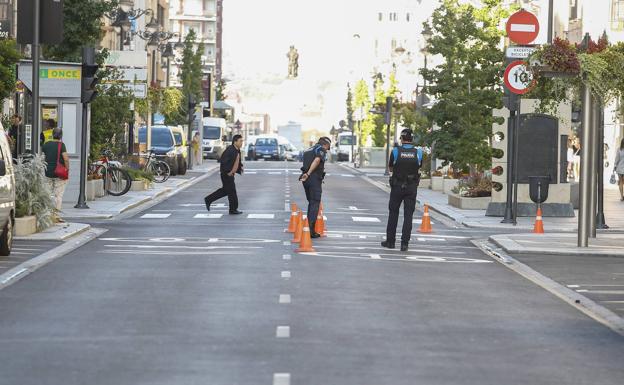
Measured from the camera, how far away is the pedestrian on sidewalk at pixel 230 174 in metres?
33.7

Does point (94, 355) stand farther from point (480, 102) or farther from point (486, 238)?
point (480, 102)

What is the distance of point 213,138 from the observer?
346ft

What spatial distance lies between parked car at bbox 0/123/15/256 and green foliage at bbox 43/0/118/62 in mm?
19343

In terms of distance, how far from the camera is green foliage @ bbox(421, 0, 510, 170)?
4297 cm

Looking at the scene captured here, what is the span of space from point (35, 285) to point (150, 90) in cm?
4331

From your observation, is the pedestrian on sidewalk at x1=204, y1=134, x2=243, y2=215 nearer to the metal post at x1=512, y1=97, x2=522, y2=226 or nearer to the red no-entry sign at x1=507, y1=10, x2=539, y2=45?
the metal post at x1=512, y1=97, x2=522, y2=226

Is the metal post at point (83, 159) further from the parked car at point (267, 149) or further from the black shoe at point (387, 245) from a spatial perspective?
the parked car at point (267, 149)

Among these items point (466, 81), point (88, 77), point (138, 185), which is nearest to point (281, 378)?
point (88, 77)

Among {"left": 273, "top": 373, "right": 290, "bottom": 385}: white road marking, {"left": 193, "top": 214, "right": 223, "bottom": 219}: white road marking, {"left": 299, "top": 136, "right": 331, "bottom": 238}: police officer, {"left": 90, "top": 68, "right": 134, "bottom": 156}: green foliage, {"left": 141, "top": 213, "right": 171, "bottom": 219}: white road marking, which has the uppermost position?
{"left": 90, "top": 68, "right": 134, "bottom": 156}: green foliage

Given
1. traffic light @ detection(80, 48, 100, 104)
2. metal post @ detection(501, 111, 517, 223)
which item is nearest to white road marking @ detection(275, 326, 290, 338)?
metal post @ detection(501, 111, 517, 223)

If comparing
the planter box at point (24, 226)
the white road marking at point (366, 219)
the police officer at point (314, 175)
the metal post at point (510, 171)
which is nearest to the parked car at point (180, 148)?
the white road marking at point (366, 219)

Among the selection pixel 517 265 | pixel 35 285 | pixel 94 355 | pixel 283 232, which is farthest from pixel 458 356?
pixel 283 232

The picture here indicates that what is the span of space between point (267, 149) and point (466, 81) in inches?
2965

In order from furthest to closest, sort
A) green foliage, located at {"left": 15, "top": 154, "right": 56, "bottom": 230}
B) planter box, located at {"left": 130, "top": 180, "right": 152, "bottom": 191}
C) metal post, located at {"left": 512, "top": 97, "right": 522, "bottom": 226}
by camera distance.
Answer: planter box, located at {"left": 130, "top": 180, "right": 152, "bottom": 191}
metal post, located at {"left": 512, "top": 97, "right": 522, "bottom": 226}
green foliage, located at {"left": 15, "top": 154, "right": 56, "bottom": 230}
